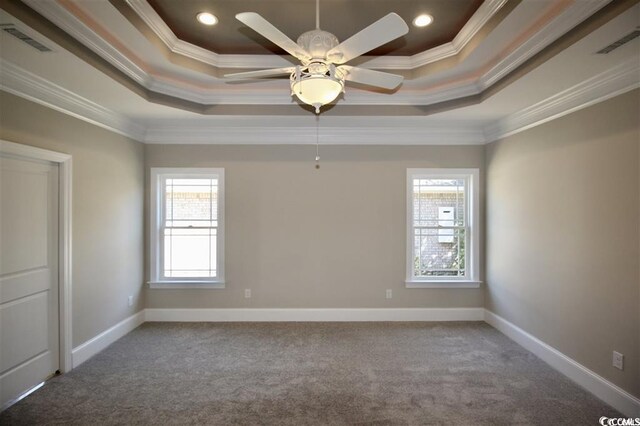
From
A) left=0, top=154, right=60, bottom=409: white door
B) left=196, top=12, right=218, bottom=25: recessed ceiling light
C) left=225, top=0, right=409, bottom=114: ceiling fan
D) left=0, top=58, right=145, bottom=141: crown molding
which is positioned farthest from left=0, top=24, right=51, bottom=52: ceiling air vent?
left=225, top=0, right=409, bottom=114: ceiling fan

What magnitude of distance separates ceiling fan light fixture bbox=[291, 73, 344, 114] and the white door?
7.76ft

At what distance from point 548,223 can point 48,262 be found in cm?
474

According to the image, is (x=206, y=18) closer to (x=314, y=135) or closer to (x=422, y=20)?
(x=422, y=20)

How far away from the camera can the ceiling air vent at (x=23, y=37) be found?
6.39 ft

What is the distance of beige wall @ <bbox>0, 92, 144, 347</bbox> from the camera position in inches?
109

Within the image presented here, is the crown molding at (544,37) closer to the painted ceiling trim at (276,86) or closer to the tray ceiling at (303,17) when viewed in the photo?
the painted ceiling trim at (276,86)

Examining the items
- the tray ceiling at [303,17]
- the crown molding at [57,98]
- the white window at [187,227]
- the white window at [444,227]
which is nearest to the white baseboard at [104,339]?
the white window at [187,227]

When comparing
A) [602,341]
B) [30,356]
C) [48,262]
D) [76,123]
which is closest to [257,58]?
[76,123]

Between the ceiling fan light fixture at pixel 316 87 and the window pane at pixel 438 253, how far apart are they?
306 centimetres

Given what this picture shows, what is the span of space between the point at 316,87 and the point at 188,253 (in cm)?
345

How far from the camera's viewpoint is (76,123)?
320cm

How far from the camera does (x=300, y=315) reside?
445 centimetres

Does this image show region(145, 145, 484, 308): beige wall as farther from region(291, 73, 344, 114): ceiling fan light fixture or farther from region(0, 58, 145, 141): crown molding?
region(291, 73, 344, 114): ceiling fan light fixture

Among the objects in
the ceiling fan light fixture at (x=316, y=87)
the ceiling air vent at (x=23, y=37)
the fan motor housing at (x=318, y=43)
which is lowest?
the ceiling fan light fixture at (x=316, y=87)
